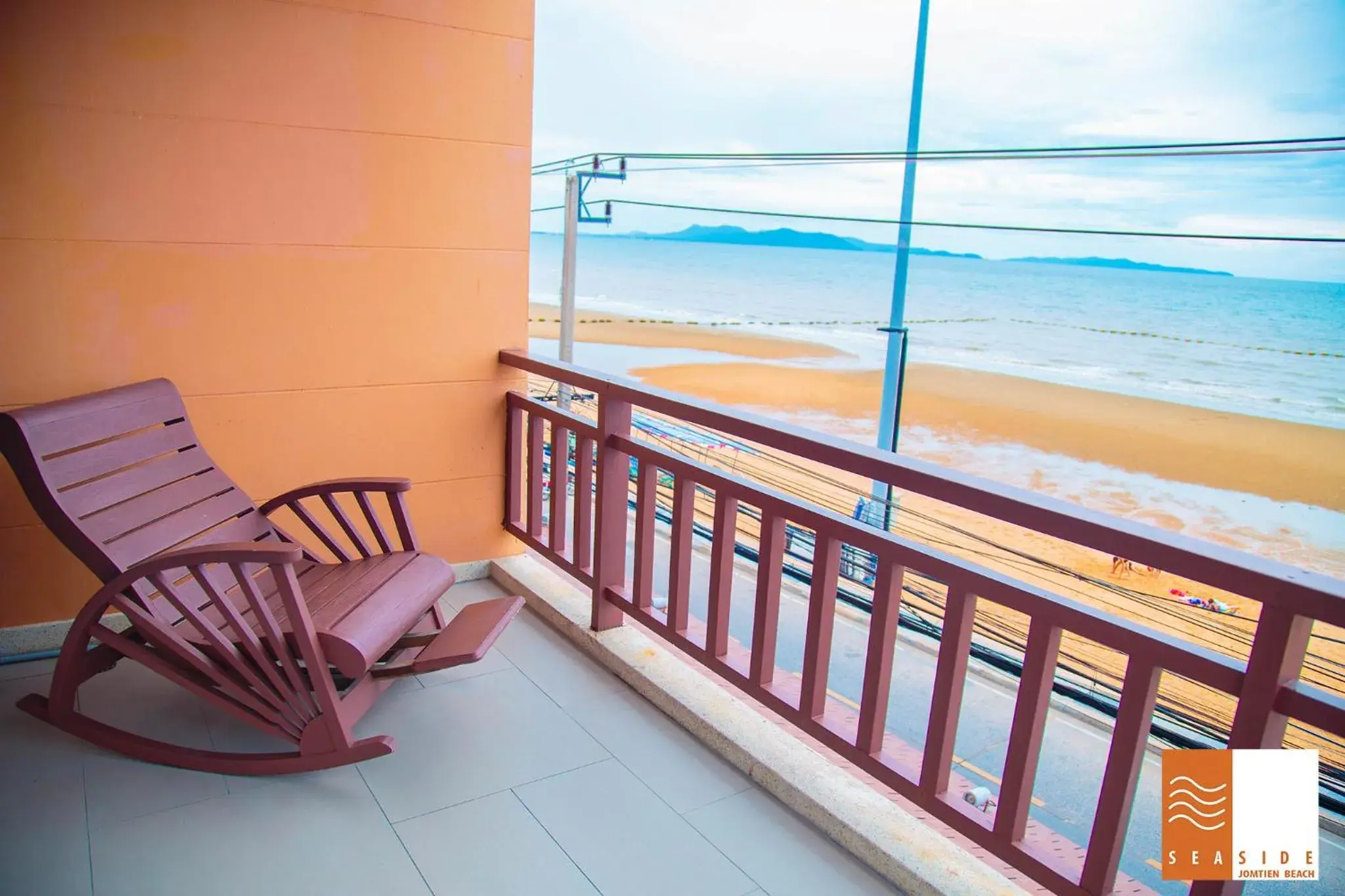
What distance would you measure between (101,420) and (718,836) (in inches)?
81.4

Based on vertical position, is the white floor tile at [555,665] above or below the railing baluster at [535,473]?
below

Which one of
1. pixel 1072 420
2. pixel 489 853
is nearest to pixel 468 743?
pixel 489 853

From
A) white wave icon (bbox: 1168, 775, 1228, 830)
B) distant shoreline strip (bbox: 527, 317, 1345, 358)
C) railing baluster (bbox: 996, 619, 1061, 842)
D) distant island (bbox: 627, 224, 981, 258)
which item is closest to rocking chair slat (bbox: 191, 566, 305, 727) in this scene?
railing baluster (bbox: 996, 619, 1061, 842)

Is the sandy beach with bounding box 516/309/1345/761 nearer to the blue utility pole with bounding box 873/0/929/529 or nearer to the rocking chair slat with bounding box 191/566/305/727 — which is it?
the blue utility pole with bounding box 873/0/929/529

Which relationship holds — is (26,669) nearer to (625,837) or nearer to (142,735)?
(142,735)

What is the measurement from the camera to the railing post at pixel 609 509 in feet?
9.42

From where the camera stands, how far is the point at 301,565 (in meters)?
2.81

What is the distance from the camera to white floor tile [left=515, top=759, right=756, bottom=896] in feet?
6.38

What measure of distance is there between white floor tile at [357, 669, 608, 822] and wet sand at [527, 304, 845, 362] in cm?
3012

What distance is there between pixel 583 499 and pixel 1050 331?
33915mm

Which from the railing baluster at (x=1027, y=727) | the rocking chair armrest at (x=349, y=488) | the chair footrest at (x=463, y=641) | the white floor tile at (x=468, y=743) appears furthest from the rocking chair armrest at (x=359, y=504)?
the railing baluster at (x=1027, y=727)

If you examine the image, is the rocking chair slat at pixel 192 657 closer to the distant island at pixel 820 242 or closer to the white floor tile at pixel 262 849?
the white floor tile at pixel 262 849

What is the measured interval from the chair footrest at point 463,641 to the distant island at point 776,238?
25.1 metres

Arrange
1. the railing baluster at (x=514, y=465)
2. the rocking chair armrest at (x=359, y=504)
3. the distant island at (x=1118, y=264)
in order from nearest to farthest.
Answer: the rocking chair armrest at (x=359, y=504) < the railing baluster at (x=514, y=465) < the distant island at (x=1118, y=264)
